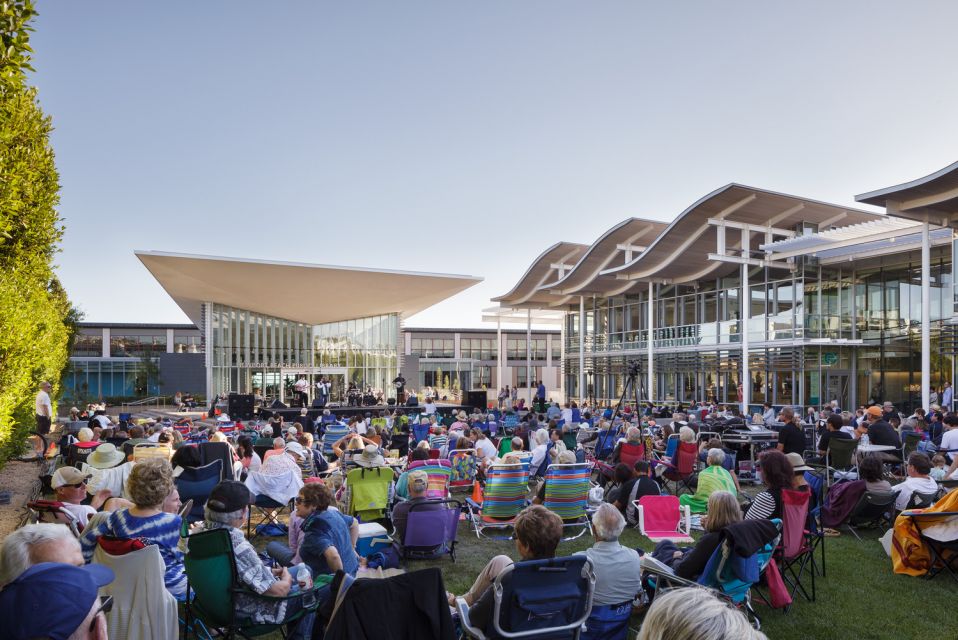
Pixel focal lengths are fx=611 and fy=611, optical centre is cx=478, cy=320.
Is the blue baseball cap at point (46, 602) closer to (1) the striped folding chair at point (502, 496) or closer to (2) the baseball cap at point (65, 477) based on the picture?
(2) the baseball cap at point (65, 477)

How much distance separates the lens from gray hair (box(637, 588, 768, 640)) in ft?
4.03

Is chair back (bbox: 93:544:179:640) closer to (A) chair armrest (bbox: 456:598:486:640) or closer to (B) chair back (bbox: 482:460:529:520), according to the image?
(A) chair armrest (bbox: 456:598:486:640)

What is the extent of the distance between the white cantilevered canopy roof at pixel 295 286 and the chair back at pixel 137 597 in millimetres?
21029

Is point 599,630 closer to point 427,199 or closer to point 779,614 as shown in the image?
point 779,614

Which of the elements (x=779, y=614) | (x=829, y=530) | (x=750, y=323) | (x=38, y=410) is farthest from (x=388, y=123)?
(x=779, y=614)

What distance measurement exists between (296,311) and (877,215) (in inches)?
1032

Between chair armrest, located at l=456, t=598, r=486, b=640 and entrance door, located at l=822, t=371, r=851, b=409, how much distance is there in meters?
23.1

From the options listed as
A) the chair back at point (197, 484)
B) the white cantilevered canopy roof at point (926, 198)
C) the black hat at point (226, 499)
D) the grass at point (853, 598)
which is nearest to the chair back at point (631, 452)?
the grass at point (853, 598)

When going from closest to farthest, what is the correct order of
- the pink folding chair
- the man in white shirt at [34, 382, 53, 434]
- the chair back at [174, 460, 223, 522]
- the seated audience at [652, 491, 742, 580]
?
the seated audience at [652, 491, 742, 580]
the pink folding chair
the chair back at [174, 460, 223, 522]
the man in white shirt at [34, 382, 53, 434]

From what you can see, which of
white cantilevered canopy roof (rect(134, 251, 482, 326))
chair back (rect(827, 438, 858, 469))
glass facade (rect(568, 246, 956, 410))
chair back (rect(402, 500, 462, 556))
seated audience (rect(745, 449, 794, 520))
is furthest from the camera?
white cantilevered canopy roof (rect(134, 251, 482, 326))

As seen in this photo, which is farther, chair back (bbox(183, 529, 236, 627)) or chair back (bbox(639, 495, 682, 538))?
chair back (bbox(639, 495, 682, 538))

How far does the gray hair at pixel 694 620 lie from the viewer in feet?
4.03

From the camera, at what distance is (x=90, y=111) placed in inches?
597

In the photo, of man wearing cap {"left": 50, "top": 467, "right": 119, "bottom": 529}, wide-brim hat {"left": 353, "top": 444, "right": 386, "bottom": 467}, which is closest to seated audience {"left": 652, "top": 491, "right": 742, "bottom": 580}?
wide-brim hat {"left": 353, "top": 444, "right": 386, "bottom": 467}
